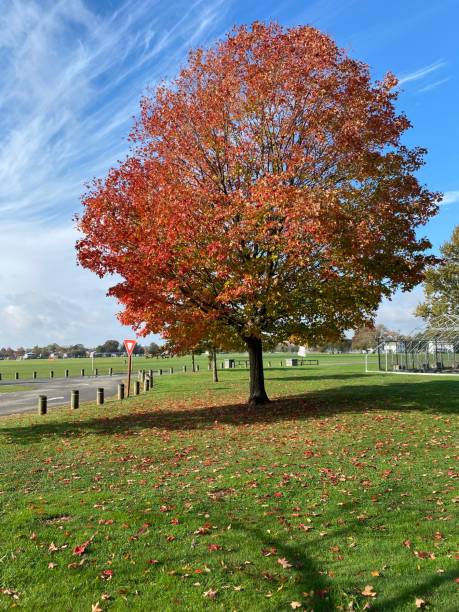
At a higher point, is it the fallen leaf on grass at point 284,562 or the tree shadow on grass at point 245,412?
the tree shadow on grass at point 245,412

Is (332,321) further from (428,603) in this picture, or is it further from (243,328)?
(428,603)

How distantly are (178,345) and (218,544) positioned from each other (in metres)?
15.8

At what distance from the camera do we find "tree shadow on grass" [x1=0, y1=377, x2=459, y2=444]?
15.0 m

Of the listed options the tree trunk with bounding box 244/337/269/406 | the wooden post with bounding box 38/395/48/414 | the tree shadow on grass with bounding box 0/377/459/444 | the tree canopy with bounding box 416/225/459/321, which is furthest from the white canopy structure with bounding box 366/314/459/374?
the wooden post with bounding box 38/395/48/414

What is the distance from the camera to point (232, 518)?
6.74m

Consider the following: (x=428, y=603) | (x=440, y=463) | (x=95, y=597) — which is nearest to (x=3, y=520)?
(x=95, y=597)

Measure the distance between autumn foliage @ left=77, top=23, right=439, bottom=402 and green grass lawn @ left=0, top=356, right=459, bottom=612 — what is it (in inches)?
Result: 180

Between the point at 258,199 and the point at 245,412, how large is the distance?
7434mm

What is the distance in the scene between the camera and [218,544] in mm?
5766

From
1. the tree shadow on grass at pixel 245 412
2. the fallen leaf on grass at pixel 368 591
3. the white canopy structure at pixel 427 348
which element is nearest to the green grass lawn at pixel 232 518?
the fallen leaf on grass at pixel 368 591

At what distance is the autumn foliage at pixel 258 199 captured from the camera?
50.3 ft

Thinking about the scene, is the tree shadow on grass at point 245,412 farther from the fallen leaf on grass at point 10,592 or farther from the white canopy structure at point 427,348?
the white canopy structure at point 427,348

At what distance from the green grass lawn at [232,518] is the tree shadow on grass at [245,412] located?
967 mm

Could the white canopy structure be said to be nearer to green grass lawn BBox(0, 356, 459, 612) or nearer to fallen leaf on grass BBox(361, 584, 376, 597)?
green grass lawn BBox(0, 356, 459, 612)
